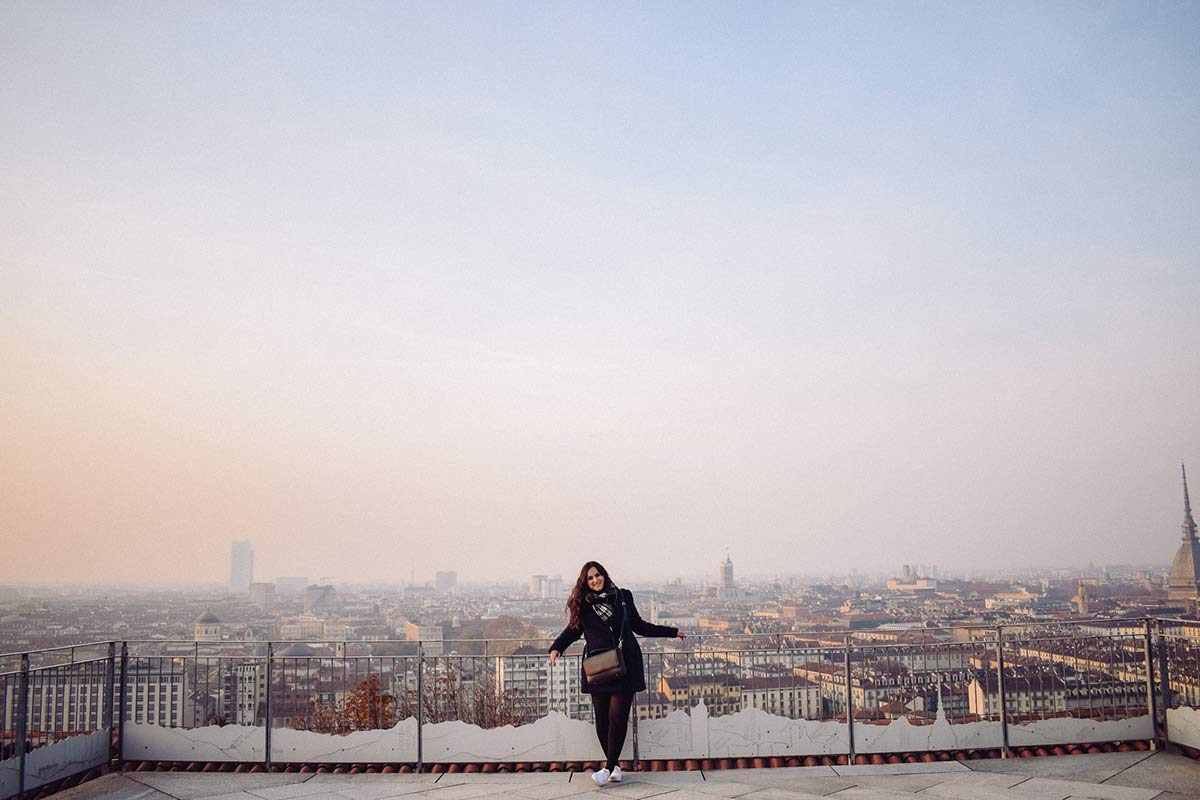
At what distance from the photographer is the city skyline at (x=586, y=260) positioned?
14.8 meters

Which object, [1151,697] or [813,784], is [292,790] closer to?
[813,784]

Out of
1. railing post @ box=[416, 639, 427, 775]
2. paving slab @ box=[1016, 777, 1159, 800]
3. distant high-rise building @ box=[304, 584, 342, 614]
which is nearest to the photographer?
paving slab @ box=[1016, 777, 1159, 800]

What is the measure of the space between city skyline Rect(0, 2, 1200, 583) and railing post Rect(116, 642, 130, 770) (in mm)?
10592

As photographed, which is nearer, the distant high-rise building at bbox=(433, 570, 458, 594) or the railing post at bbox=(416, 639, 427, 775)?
the railing post at bbox=(416, 639, 427, 775)

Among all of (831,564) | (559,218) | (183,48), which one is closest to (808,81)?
(559,218)

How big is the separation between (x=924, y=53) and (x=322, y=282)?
48.0 feet

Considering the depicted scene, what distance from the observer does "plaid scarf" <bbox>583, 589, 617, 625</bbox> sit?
19.1 ft

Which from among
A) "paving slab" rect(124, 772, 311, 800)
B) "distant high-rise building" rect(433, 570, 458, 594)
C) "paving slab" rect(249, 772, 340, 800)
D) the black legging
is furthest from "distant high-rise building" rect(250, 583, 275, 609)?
the black legging

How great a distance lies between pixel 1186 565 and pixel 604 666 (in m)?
20.0

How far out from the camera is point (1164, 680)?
21.6 feet

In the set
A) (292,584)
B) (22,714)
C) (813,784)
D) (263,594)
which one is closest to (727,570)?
(292,584)

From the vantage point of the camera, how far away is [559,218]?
21.2 metres

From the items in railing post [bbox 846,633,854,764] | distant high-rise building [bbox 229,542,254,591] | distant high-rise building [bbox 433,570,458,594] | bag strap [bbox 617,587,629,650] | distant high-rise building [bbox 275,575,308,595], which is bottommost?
distant high-rise building [bbox 433,570,458,594]

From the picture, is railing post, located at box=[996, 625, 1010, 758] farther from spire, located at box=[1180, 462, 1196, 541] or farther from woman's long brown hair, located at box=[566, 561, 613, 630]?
spire, located at box=[1180, 462, 1196, 541]
